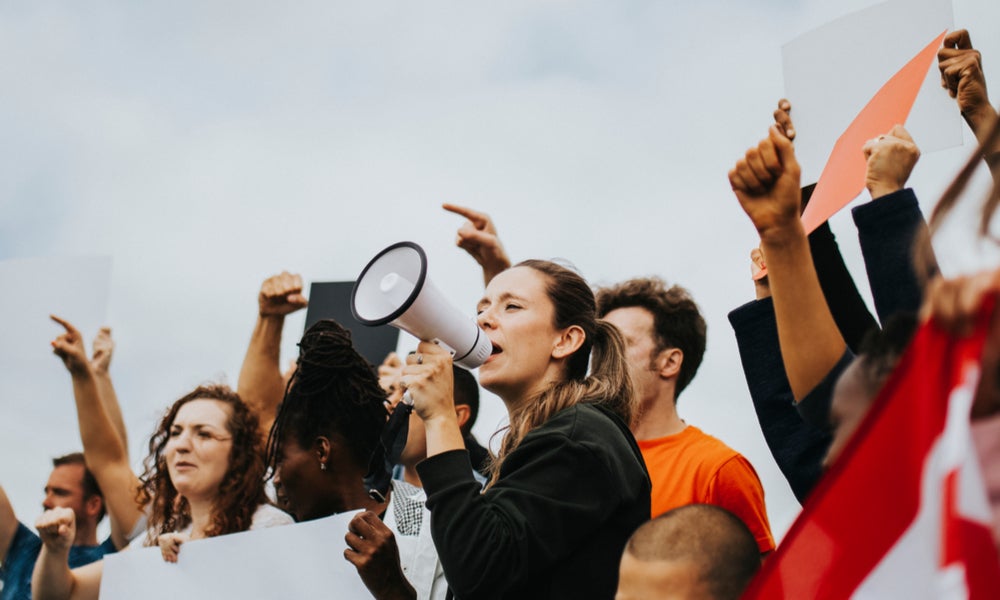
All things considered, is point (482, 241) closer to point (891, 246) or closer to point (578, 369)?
point (578, 369)

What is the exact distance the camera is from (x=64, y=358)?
434 centimetres

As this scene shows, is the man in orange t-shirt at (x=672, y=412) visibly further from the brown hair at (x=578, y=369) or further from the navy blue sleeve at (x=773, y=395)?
the navy blue sleeve at (x=773, y=395)

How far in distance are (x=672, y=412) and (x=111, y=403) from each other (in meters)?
2.43

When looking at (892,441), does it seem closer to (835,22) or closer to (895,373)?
(895,373)

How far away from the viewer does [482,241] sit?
13.5 feet

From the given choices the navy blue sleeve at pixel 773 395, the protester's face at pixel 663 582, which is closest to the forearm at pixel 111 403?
the navy blue sleeve at pixel 773 395

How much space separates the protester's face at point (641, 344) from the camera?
395 cm

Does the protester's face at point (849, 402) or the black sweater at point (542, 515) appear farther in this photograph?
the black sweater at point (542, 515)

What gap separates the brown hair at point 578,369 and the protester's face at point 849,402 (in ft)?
3.86

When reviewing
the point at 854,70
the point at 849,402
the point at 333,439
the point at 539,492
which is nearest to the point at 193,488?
the point at 333,439

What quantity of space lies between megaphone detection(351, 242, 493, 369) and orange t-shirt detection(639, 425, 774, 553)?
0.69m

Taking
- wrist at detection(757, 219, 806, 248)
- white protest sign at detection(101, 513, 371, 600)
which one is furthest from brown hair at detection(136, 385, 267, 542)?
wrist at detection(757, 219, 806, 248)

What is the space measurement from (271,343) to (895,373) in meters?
3.34

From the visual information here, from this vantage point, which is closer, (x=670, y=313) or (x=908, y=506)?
(x=908, y=506)
